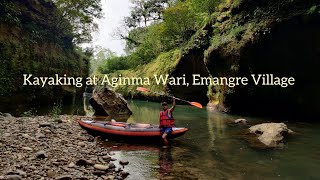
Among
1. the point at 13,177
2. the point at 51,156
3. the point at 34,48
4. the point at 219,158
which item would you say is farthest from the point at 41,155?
the point at 34,48

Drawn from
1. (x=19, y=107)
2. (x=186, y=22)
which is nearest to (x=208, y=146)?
(x=19, y=107)

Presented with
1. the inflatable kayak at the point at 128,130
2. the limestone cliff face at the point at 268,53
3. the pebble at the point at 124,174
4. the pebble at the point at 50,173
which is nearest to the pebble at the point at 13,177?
the pebble at the point at 50,173

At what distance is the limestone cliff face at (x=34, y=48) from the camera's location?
17500 mm

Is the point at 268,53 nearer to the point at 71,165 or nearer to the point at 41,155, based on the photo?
the point at 71,165

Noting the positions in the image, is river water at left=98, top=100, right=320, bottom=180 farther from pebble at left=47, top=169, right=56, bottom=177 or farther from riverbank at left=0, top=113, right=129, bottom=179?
pebble at left=47, top=169, right=56, bottom=177

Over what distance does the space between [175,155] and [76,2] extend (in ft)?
73.0

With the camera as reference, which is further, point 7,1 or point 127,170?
point 7,1

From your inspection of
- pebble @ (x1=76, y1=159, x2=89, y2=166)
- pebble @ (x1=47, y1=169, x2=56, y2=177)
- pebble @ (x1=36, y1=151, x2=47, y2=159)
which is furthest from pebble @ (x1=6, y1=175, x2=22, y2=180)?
Answer: pebble @ (x1=76, y1=159, x2=89, y2=166)

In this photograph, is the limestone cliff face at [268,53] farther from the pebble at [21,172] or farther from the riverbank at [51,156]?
the pebble at [21,172]

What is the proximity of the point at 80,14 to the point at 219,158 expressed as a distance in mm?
23336

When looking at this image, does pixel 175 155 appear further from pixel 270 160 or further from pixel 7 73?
pixel 7 73

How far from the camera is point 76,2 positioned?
27578 millimetres

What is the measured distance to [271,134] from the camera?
1106 centimetres

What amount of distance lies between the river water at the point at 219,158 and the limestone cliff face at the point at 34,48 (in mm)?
9808
